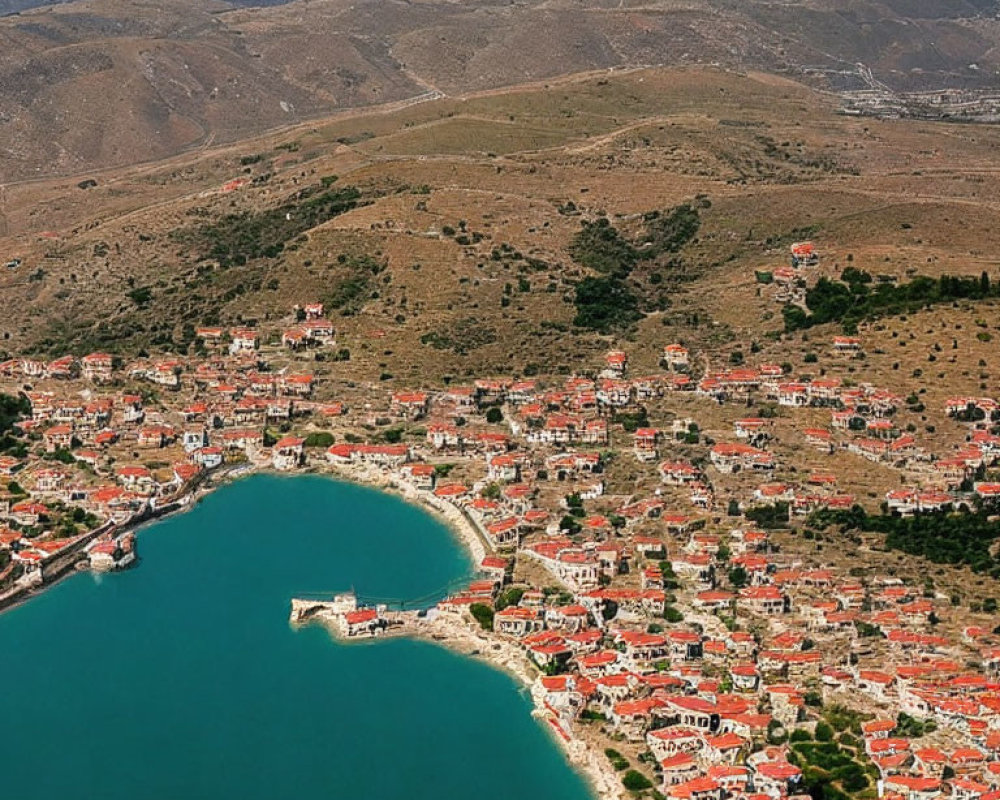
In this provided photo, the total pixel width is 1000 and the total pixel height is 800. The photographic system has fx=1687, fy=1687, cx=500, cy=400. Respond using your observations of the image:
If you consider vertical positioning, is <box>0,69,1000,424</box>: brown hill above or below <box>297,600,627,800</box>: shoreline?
below

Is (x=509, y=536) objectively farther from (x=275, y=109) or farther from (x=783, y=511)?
(x=275, y=109)

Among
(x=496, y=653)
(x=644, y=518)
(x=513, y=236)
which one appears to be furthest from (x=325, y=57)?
(x=496, y=653)

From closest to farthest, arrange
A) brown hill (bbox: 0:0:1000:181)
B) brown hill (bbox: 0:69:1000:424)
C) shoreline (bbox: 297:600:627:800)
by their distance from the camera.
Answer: shoreline (bbox: 297:600:627:800) → brown hill (bbox: 0:69:1000:424) → brown hill (bbox: 0:0:1000:181)

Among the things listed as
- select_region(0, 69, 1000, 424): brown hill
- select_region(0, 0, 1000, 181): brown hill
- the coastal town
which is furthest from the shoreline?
→ select_region(0, 0, 1000, 181): brown hill


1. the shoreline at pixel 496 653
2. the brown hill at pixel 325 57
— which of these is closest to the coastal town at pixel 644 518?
the shoreline at pixel 496 653

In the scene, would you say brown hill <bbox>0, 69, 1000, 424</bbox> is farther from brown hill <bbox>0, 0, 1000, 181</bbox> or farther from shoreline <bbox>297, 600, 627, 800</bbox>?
shoreline <bbox>297, 600, 627, 800</bbox>

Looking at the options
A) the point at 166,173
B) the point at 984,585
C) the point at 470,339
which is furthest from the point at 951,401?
the point at 166,173

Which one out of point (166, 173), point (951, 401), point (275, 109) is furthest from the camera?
point (275, 109)

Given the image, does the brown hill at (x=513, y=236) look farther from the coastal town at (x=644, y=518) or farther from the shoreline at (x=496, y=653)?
the shoreline at (x=496, y=653)
